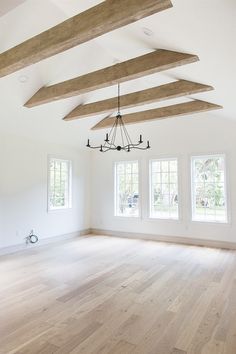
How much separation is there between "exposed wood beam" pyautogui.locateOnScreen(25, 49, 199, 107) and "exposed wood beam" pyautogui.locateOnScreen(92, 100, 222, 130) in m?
2.09

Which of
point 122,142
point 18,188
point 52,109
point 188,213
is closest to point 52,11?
point 52,109

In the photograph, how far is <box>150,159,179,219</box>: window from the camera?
6.89m

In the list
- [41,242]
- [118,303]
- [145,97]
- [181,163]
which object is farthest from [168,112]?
[41,242]

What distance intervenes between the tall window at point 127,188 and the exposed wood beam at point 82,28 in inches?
188

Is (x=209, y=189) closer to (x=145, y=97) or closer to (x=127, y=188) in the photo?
(x=127, y=188)

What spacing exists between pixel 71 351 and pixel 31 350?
362mm

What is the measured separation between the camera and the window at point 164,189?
6.89m

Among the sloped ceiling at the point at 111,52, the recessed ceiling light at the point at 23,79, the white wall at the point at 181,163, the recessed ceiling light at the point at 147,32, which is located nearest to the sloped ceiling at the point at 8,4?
the sloped ceiling at the point at 111,52

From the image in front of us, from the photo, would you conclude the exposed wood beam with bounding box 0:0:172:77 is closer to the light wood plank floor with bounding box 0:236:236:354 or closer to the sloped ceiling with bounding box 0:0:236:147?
the sloped ceiling with bounding box 0:0:236:147

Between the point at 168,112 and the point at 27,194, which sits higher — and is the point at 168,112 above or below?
above

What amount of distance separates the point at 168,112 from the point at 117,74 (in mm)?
2179

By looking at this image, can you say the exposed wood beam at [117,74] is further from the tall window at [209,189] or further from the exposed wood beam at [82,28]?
the tall window at [209,189]

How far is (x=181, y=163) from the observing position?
673 cm

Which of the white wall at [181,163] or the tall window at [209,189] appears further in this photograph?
the tall window at [209,189]
